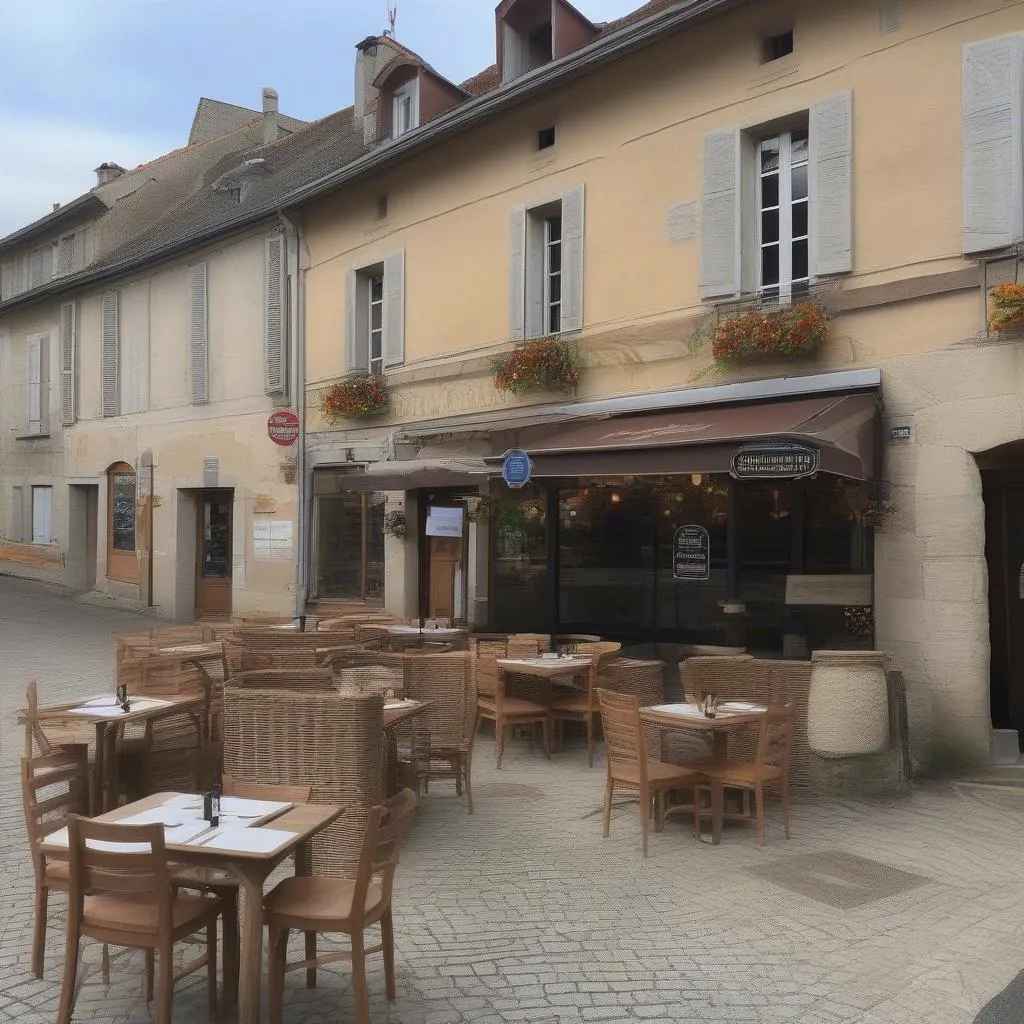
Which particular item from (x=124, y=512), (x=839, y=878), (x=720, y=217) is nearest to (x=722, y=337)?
(x=720, y=217)

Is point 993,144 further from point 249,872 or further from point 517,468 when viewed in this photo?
point 249,872

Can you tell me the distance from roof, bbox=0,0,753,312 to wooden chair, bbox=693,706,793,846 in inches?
251

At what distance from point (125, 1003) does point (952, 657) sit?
6139mm

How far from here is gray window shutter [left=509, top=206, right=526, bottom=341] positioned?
11359 millimetres

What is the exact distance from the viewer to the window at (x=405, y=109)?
44.8 feet

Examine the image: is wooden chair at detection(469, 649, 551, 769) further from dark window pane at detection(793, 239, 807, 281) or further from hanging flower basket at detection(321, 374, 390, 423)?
hanging flower basket at detection(321, 374, 390, 423)

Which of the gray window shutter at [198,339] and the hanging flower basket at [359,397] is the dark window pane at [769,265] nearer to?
the hanging flower basket at [359,397]

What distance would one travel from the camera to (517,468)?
→ 366 inches

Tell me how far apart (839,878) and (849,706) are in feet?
5.43

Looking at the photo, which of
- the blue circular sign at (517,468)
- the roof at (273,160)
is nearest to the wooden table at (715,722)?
the blue circular sign at (517,468)

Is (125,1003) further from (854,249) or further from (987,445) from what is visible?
(854,249)

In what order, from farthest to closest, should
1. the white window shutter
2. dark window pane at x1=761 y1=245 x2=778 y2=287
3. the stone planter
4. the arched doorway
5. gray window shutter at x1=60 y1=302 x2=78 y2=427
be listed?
the white window shutter < gray window shutter at x1=60 y1=302 x2=78 y2=427 < the arched doorway < dark window pane at x1=761 y1=245 x2=778 y2=287 < the stone planter

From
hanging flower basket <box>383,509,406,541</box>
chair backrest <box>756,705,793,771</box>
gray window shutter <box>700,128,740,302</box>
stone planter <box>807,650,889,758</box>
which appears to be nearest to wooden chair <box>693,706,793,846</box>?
chair backrest <box>756,705,793,771</box>

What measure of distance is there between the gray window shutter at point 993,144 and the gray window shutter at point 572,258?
4.06 m
